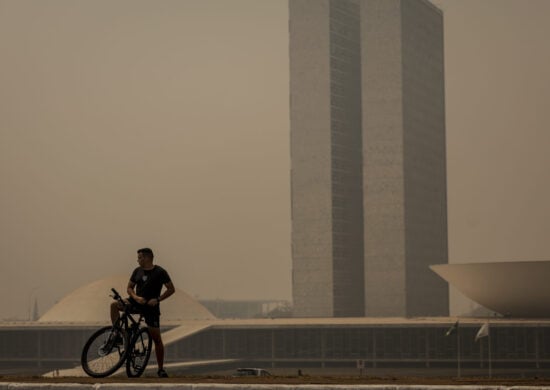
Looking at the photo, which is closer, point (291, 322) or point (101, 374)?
point (101, 374)

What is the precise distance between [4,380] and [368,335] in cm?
15251

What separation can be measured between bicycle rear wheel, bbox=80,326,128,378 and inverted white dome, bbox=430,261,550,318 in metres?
141

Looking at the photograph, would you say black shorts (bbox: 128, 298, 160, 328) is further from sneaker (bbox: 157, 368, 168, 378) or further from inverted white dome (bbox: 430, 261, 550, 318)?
inverted white dome (bbox: 430, 261, 550, 318)

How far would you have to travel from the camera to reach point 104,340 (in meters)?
24.0

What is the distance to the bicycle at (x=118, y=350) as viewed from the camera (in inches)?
922

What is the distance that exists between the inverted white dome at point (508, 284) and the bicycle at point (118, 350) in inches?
5529

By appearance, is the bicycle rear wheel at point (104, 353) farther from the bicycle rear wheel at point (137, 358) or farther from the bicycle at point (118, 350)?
the bicycle rear wheel at point (137, 358)

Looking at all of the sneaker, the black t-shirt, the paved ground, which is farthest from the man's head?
the paved ground

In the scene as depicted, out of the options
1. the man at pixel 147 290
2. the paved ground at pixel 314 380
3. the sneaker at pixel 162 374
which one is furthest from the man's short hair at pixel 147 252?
the paved ground at pixel 314 380

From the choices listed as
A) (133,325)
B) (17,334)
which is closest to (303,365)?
(17,334)

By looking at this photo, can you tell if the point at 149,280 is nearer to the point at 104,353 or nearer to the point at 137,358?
the point at 137,358

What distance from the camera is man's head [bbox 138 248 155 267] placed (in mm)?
24125

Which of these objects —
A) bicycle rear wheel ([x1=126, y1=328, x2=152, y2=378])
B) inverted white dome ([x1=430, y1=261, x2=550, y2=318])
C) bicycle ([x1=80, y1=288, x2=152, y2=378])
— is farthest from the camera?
inverted white dome ([x1=430, y1=261, x2=550, y2=318])

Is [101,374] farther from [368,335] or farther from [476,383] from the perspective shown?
[368,335]
